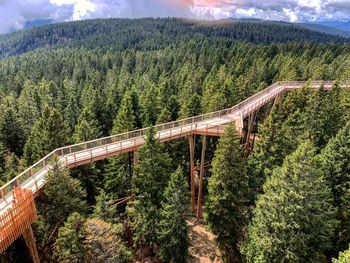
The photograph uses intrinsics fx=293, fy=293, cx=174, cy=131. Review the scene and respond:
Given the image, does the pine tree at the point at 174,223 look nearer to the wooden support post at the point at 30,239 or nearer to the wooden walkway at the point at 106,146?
the wooden walkway at the point at 106,146

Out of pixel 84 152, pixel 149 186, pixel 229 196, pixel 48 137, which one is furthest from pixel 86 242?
pixel 48 137

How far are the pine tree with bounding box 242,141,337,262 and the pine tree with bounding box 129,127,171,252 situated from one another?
8867 mm

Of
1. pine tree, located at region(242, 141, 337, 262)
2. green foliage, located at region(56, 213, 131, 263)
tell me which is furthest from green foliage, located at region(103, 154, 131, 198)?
pine tree, located at region(242, 141, 337, 262)

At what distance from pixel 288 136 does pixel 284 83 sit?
1275 inches

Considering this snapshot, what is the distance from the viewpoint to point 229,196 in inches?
1014

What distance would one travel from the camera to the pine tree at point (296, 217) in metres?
20.1

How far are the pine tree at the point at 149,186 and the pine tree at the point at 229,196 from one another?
15.3 ft

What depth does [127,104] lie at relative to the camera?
41.2 meters

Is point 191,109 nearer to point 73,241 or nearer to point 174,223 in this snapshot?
point 174,223

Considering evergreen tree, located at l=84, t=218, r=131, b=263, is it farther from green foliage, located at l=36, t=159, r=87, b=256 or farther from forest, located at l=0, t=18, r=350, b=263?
green foliage, located at l=36, t=159, r=87, b=256

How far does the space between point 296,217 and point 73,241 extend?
1465 centimetres

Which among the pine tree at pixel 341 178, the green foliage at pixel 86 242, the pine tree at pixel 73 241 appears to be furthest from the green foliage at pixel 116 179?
the pine tree at pixel 341 178

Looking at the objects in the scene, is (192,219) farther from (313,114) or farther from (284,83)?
(284,83)

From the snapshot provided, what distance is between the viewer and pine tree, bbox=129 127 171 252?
2533 centimetres
